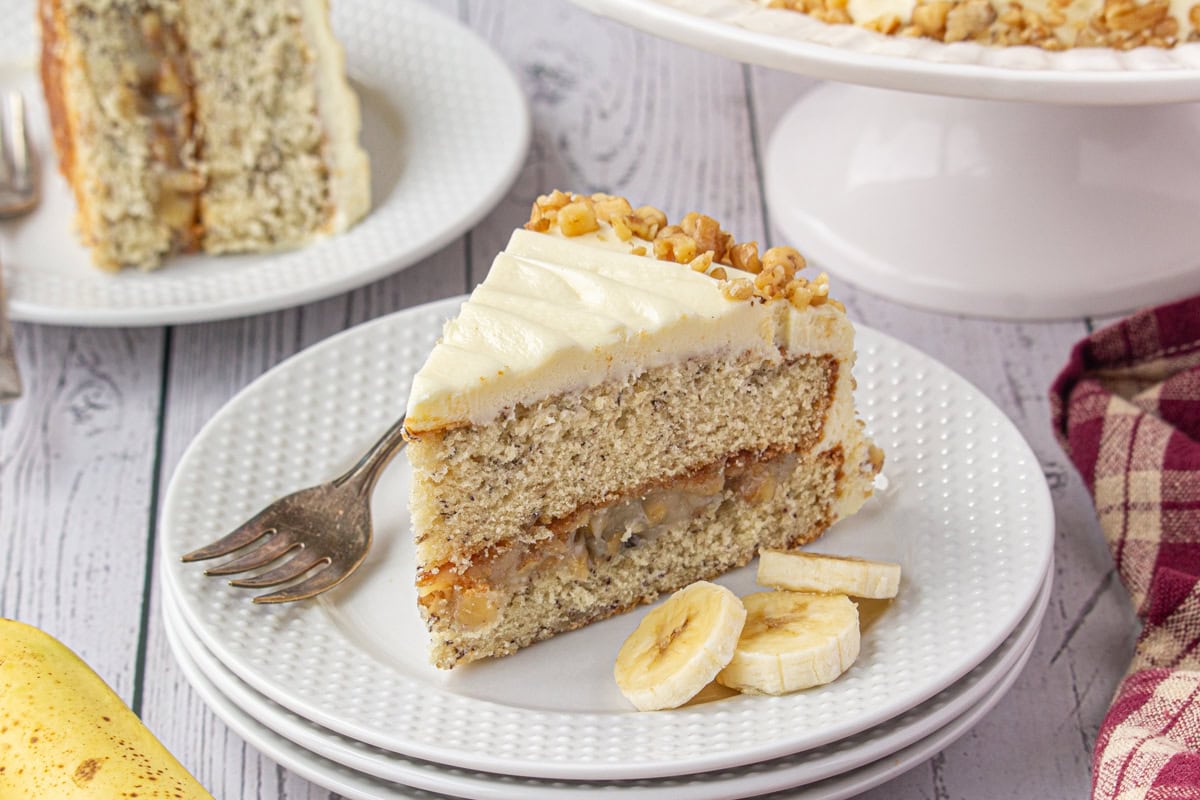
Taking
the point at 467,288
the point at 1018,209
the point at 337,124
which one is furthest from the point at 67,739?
the point at 1018,209

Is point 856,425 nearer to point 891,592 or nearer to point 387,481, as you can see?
point 891,592

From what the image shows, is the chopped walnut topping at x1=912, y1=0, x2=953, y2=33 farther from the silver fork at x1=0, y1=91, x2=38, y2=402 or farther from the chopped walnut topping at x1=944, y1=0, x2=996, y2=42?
the silver fork at x1=0, y1=91, x2=38, y2=402

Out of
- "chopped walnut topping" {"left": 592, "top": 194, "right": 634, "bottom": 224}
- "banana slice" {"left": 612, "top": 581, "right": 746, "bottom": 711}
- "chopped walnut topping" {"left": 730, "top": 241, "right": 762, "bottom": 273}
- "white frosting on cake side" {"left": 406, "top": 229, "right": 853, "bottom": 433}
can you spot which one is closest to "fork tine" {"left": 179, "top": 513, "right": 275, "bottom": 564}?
"white frosting on cake side" {"left": 406, "top": 229, "right": 853, "bottom": 433}

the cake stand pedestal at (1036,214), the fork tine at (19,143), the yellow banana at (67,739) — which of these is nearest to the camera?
A: the yellow banana at (67,739)

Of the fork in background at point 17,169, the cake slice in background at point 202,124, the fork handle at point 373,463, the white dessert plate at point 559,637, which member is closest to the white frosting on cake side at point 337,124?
the cake slice in background at point 202,124

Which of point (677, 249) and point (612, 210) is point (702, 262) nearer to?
point (677, 249)

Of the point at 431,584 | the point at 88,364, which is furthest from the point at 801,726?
the point at 88,364

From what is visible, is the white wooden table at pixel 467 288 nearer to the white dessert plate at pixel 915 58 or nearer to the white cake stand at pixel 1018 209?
the white cake stand at pixel 1018 209
